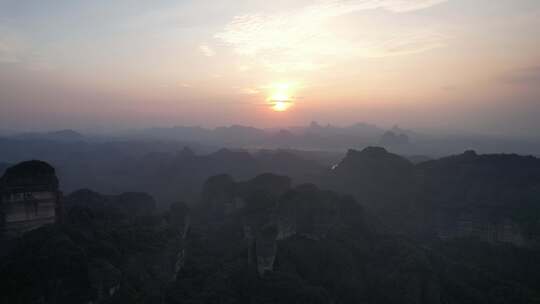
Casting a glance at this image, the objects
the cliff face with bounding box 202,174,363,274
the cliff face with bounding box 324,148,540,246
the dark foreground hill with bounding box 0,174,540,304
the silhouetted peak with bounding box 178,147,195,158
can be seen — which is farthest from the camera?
the silhouetted peak with bounding box 178,147,195,158

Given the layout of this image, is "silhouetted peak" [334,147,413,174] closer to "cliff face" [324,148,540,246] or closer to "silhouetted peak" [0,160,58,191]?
"cliff face" [324,148,540,246]

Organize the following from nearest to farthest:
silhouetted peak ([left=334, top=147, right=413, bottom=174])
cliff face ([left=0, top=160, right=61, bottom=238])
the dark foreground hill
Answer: the dark foreground hill < cliff face ([left=0, top=160, right=61, bottom=238]) < silhouetted peak ([left=334, top=147, right=413, bottom=174])

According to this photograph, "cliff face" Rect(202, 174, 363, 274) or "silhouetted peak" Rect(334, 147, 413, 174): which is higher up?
"silhouetted peak" Rect(334, 147, 413, 174)

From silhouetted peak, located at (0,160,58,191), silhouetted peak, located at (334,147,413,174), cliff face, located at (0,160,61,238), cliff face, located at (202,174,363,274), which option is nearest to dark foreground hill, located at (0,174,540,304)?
cliff face, located at (202,174,363,274)

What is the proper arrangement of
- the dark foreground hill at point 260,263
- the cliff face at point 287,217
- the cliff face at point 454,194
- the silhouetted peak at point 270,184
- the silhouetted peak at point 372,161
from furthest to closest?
1. the silhouetted peak at point 372,161
2. the silhouetted peak at point 270,184
3. the cliff face at point 454,194
4. the cliff face at point 287,217
5. the dark foreground hill at point 260,263

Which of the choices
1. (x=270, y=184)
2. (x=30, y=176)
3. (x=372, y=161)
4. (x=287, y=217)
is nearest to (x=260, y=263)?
(x=287, y=217)

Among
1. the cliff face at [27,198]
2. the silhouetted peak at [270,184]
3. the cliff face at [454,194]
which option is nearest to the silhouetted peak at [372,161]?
the cliff face at [454,194]

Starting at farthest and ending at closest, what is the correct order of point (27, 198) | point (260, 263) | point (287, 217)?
point (287, 217) < point (27, 198) < point (260, 263)

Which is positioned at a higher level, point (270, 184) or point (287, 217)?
point (270, 184)

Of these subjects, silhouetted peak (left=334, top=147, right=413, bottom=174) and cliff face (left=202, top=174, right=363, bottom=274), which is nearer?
cliff face (left=202, top=174, right=363, bottom=274)

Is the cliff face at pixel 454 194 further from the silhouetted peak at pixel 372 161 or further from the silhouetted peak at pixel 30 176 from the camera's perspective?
the silhouetted peak at pixel 30 176

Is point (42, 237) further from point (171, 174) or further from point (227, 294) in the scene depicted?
point (171, 174)

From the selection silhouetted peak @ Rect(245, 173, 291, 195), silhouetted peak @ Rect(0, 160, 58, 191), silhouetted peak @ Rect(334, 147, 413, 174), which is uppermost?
silhouetted peak @ Rect(0, 160, 58, 191)

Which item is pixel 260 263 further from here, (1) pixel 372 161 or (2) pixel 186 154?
(2) pixel 186 154
